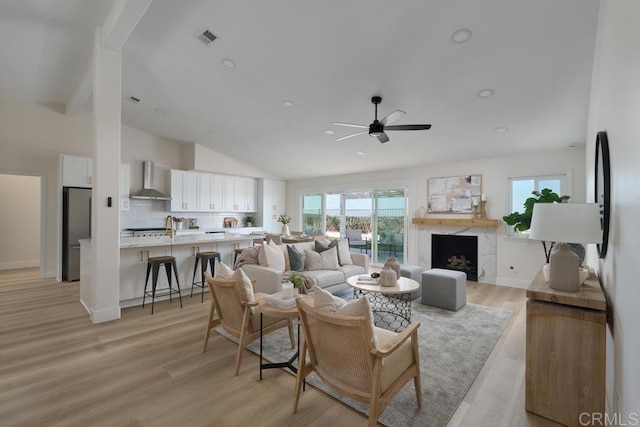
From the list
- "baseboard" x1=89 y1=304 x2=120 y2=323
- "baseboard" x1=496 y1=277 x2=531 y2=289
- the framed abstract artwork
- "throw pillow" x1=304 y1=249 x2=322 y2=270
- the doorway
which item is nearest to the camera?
"baseboard" x1=89 y1=304 x2=120 y2=323

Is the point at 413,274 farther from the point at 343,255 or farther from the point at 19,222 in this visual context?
the point at 19,222

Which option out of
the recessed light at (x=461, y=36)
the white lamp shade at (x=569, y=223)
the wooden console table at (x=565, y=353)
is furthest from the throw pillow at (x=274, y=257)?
the recessed light at (x=461, y=36)

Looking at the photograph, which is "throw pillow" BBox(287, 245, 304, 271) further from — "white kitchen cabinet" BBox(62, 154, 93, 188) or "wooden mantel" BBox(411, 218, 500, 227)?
"white kitchen cabinet" BBox(62, 154, 93, 188)

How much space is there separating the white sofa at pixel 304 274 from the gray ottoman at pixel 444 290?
1141mm

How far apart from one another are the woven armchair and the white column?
113 inches

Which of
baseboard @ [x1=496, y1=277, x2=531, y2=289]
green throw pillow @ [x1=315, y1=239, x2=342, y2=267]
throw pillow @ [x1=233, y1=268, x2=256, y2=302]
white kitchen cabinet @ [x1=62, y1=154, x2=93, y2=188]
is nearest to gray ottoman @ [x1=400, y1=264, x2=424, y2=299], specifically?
green throw pillow @ [x1=315, y1=239, x2=342, y2=267]

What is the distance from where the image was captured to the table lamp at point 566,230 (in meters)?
1.74

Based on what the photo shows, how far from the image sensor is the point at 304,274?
414 cm

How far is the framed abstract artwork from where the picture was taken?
5.71 m

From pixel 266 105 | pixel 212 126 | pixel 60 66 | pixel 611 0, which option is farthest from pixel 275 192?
pixel 611 0

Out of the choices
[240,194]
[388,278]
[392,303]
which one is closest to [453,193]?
Answer: [392,303]

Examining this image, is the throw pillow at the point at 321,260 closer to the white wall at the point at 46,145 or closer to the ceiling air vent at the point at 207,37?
the ceiling air vent at the point at 207,37

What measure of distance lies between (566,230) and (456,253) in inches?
175

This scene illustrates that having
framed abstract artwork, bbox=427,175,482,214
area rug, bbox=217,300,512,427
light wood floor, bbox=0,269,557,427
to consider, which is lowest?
light wood floor, bbox=0,269,557,427
